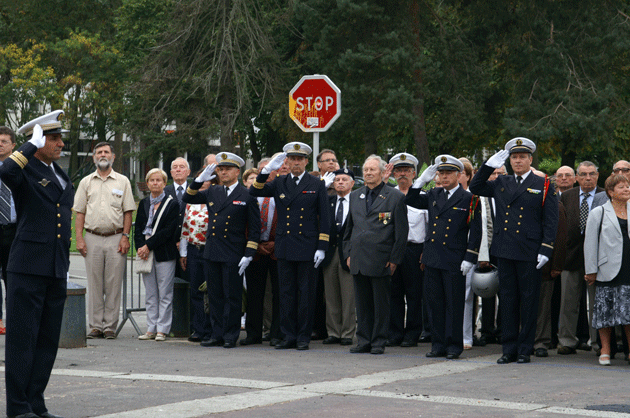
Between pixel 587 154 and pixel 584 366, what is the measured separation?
1058 inches

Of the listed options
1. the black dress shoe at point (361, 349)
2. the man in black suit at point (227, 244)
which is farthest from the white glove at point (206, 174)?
the black dress shoe at point (361, 349)

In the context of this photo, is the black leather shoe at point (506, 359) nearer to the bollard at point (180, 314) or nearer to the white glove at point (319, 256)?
the white glove at point (319, 256)

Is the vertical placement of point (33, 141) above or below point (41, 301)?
above

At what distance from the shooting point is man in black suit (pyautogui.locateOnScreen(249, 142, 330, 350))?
10.8m

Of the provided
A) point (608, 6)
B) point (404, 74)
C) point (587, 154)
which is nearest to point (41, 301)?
point (404, 74)

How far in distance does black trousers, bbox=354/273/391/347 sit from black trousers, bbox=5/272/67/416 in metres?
4.30

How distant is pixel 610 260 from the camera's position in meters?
9.79

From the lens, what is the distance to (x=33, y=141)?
660 cm

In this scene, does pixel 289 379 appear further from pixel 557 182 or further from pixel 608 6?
pixel 608 6

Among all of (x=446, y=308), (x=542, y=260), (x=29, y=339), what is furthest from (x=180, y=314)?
(x=29, y=339)

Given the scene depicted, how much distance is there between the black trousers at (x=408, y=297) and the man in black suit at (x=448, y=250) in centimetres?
95

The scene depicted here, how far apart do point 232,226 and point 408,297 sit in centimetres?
231

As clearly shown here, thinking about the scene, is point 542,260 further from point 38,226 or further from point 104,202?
point 104,202

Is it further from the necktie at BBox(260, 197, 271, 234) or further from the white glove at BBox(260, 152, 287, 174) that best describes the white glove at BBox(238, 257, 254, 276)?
the white glove at BBox(260, 152, 287, 174)
